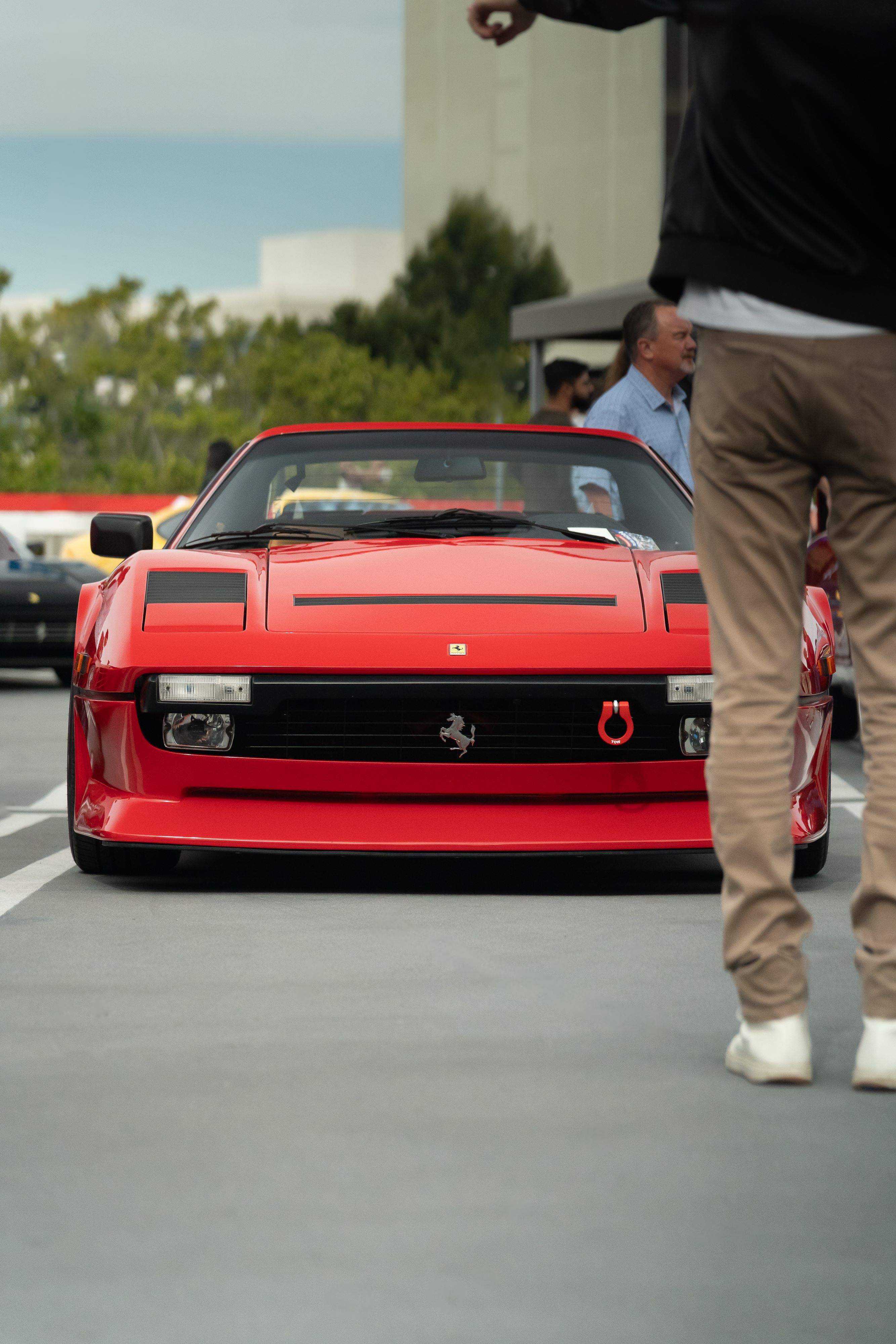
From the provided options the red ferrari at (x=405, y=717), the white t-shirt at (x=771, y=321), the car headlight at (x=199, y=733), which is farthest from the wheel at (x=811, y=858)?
the white t-shirt at (x=771, y=321)

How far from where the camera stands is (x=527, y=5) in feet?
10.2

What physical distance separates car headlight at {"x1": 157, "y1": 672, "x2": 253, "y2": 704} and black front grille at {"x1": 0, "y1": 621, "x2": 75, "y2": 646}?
905 centimetres

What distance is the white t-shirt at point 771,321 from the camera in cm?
277

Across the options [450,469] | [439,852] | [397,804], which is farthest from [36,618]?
[439,852]

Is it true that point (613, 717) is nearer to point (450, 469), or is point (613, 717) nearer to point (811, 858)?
point (811, 858)

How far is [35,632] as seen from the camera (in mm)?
13297

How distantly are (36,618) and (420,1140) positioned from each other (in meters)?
11.1

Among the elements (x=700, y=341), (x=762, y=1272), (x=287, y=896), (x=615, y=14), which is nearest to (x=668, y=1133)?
(x=762, y=1272)

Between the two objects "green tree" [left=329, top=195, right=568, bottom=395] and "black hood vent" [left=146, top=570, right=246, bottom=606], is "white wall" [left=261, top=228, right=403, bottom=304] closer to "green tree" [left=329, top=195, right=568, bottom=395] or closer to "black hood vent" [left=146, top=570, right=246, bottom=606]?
"green tree" [left=329, top=195, right=568, bottom=395]

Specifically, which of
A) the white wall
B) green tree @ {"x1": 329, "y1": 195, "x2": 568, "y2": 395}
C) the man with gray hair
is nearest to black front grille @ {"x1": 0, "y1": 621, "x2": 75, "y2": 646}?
the man with gray hair

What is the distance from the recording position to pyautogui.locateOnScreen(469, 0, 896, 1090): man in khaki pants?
2.74m

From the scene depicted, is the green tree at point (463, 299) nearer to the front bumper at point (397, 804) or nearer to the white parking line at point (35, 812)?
the white parking line at point (35, 812)

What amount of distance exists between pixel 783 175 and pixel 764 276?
141 mm

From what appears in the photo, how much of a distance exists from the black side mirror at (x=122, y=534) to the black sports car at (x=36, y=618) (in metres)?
7.66
